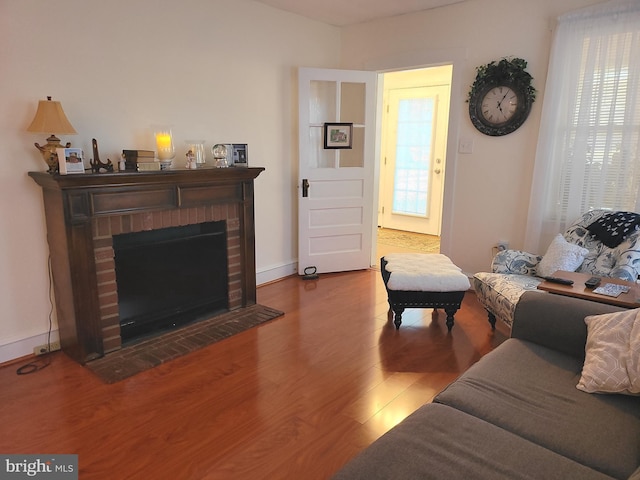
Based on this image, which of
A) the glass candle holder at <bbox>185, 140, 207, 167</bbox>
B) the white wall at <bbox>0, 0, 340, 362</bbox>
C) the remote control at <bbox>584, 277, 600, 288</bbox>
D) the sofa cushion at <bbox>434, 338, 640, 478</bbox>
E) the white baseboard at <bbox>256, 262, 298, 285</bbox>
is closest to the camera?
the sofa cushion at <bbox>434, 338, 640, 478</bbox>

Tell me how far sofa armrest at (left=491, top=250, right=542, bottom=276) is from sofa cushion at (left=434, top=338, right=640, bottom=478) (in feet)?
4.43

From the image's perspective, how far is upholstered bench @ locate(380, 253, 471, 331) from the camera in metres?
3.10

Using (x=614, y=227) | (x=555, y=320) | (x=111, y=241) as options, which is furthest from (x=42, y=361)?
(x=614, y=227)

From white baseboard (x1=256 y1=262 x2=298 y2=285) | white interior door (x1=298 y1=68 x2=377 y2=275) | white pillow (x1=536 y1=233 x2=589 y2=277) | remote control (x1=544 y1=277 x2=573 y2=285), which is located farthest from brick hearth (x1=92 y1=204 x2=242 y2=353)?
white pillow (x1=536 y1=233 x2=589 y2=277)

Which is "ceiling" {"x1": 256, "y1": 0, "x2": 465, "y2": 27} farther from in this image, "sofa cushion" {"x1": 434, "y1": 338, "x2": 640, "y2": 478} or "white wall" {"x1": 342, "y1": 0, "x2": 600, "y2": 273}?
"sofa cushion" {"x1": 434, "y1": 338, "x2": 640, "y2": 478}

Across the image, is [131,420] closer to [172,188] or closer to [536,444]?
[172,188]

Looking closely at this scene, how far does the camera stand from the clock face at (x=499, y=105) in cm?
361

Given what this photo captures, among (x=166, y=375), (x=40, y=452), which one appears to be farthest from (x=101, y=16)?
(x=40, y=452)

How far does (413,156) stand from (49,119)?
203 inches

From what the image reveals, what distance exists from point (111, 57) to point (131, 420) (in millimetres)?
2274

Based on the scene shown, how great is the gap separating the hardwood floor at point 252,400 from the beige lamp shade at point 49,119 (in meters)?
1.40

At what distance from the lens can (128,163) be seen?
2924mm

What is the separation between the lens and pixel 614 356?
161 centimetres

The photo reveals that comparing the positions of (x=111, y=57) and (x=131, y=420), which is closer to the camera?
(x=131, y=420)
